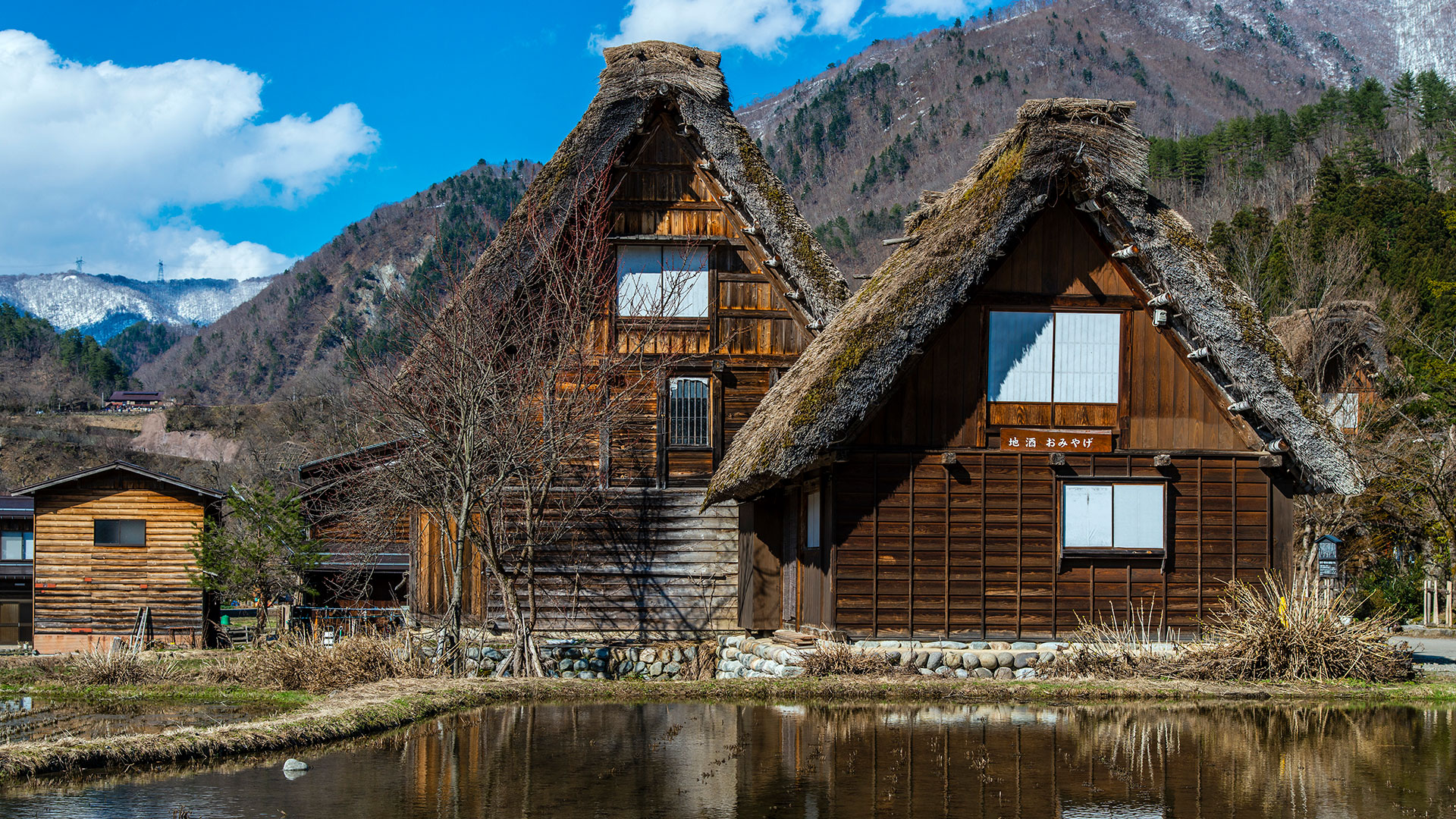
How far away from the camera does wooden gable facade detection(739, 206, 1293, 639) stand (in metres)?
16.9

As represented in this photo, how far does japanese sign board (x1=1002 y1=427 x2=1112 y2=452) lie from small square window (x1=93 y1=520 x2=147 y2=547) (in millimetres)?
25373

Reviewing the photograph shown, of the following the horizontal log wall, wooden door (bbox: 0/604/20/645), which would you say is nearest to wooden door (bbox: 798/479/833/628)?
the horizontal log wall

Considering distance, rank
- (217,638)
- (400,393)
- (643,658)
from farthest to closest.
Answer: (217,638) → (643,658) → (400,393)

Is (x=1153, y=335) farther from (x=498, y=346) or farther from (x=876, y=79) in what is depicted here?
(x=876, y=79)

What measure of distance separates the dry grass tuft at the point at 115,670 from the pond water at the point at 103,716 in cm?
90

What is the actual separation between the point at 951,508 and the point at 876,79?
Result: 173 meters

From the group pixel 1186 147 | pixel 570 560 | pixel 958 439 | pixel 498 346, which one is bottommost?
pixel 570 560

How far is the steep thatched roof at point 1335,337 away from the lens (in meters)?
35.4

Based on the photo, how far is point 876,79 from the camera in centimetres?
18088

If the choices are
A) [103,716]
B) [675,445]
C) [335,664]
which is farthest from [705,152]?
[103,716]

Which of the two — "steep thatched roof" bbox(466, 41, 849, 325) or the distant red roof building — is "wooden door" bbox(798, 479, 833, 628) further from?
the distant red roof building

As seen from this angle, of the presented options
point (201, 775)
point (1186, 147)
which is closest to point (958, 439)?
point (201, 775)

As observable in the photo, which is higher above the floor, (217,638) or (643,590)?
(643,590)

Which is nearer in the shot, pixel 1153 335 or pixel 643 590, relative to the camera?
pixel 1153 335
